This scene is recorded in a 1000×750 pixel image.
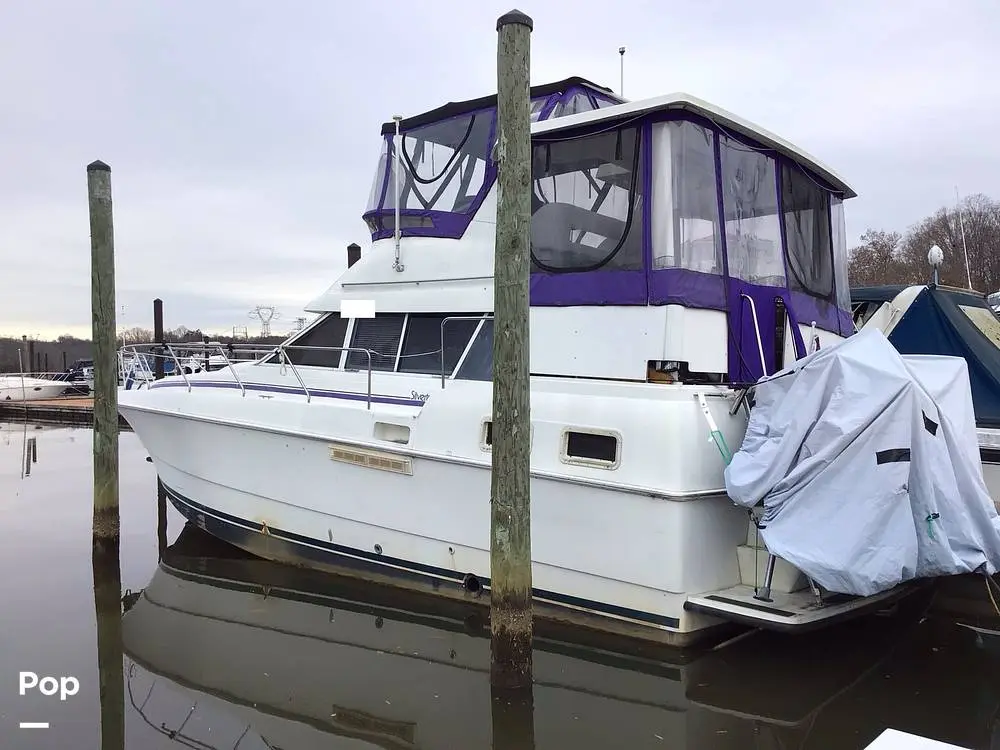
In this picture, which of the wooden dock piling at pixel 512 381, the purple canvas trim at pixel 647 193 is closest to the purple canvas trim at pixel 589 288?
the purple canvas trim at pixel 647 193

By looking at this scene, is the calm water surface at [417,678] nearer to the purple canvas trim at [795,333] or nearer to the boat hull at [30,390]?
the purple canvas trim at [795,333]

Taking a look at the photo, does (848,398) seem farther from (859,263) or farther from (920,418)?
(859,263)

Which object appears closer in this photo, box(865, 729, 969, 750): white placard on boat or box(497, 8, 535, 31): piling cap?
box(865, 729, 969, 750): white placard on boat

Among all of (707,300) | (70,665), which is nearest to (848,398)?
(707,300)

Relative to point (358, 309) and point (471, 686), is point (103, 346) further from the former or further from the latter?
point (471, 686)

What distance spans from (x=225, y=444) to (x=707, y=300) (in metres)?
4.41

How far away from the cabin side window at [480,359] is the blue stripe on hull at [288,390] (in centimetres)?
43

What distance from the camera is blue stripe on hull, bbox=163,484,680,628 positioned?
16.3 feet

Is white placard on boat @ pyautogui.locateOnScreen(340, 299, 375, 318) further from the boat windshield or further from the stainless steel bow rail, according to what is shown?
the boat windshield

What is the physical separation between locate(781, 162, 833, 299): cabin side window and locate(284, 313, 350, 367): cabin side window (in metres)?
3.84

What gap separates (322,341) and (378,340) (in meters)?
0.74

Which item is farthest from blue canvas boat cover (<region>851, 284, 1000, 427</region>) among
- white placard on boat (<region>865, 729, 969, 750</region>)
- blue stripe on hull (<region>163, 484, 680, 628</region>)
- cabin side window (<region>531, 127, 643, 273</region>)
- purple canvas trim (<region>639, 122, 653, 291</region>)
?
white placard on boat (<region>865, 729, 969, 750</region>)

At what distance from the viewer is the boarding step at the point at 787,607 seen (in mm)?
4273

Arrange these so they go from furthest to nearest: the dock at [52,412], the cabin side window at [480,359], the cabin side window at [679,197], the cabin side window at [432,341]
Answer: the dock at [52,412], the cabin side window at [432,341], the cabin side window at [480,359], the cabin side window at [679,197]
